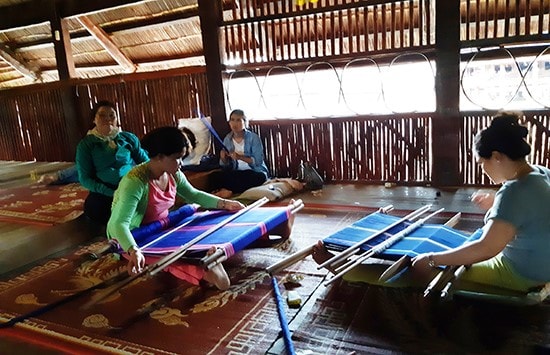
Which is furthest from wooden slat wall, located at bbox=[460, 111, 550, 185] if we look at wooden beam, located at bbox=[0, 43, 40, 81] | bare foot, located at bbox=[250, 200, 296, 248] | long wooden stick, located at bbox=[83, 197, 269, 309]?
wooden beam, located at bbox=[0, 43, 40, 81]

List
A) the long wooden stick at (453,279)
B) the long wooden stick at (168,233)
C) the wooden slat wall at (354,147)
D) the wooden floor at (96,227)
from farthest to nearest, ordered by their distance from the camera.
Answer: the wooden slat wall at (354,147)
the wooden floor at (96,227)
the long wooden stick at (168,233)
the long wooden stick at (453,279)

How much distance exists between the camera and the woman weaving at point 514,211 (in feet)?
5.44

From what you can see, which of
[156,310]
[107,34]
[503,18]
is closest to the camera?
[156,310]

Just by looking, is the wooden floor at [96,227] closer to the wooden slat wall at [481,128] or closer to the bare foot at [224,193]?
the wooden slat wall at [481,128]

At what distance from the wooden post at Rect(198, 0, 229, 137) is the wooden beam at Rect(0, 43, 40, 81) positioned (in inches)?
163

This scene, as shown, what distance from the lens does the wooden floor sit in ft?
10.1

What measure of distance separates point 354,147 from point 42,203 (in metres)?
3.08

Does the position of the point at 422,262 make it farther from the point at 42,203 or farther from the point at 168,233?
the point at 42,203

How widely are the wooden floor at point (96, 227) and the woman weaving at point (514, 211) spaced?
5.68 ft

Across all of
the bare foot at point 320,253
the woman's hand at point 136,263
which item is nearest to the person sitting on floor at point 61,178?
the woman's hand at point 136,263

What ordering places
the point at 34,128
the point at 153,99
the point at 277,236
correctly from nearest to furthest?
the point at 277,236 → the point at 153,99 → the point at 34,128

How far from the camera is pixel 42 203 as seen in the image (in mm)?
4246

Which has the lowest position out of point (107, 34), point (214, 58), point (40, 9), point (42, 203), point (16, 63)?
point (42, 203)

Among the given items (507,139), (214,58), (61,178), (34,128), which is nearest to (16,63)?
(34,128)
